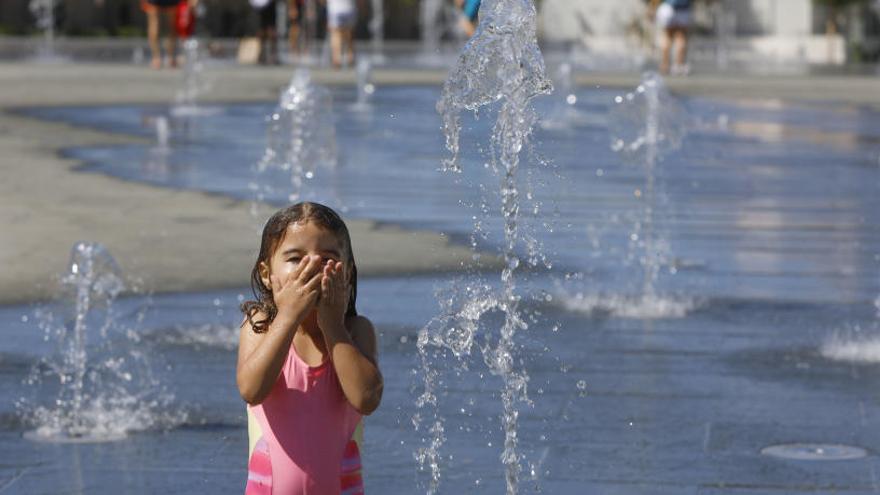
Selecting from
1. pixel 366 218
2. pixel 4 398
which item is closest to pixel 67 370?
pixel 4 398

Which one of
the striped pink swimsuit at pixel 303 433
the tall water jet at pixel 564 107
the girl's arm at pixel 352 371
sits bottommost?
the tall water jet at pixel 564 107

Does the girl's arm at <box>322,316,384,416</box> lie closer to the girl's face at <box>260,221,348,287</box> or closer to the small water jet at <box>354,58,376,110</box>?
the girl's face at <box>260,221,348,287</box>

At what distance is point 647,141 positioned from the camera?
1259cm

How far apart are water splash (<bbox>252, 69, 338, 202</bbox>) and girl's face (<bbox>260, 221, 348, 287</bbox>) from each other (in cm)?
818

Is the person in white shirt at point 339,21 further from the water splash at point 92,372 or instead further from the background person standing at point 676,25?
the water splash at point 92,372

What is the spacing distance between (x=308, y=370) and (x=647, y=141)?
30.1 feet

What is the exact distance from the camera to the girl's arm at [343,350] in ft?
11.4

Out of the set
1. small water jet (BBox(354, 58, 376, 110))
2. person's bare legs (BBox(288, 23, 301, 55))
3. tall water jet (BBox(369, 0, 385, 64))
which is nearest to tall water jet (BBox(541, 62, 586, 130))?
small water jet (BBox(354, 58, 376, 110))

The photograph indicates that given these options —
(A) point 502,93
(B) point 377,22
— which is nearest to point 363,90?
(A) point 502,93

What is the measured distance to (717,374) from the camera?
23.9ft

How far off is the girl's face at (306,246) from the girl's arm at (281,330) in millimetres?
25

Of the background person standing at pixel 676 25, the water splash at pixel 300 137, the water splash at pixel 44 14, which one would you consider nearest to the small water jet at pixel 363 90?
the background person standing at pixel 676 25

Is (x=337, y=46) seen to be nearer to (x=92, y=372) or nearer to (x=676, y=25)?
(x=676, y=25)

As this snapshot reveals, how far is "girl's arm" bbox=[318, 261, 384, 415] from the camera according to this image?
348cm
